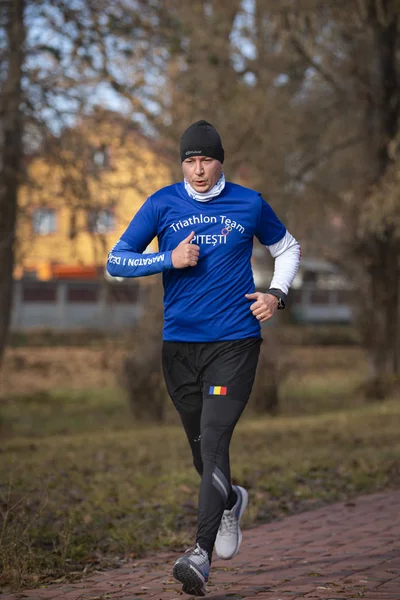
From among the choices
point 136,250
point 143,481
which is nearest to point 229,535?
point 136,250

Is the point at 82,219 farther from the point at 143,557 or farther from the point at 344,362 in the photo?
the point at 344,362

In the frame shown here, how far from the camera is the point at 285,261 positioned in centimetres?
554

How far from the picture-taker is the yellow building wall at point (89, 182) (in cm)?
1480

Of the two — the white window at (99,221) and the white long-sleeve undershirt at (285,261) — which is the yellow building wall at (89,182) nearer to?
the white window at (99,221)

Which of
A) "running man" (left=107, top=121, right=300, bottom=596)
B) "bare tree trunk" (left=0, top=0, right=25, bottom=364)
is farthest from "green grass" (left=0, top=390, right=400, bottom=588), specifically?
"bare tree trunk" (left=0, top=0, right=25, bottom=364)

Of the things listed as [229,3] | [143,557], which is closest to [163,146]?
[229,3]

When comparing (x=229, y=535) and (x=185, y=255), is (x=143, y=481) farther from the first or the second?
(x=185, y=255)

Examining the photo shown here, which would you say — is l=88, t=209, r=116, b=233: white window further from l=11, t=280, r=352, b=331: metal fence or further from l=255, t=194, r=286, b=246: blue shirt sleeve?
l=11, t=280, r=352, b=331: metal fence

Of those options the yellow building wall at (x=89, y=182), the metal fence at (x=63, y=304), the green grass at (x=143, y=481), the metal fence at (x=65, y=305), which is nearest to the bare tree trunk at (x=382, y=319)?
the green grass at (x=143, y=481)

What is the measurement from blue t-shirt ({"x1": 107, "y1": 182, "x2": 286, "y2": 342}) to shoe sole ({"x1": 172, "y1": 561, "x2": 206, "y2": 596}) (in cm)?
110

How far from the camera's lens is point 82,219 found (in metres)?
14.9

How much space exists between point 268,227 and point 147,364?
11522 mm

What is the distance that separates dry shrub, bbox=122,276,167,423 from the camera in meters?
16.3

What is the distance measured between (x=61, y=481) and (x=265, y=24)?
1205 centimetres
